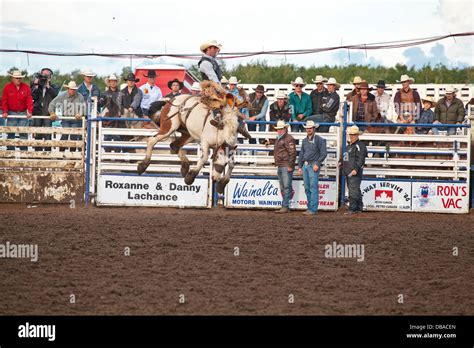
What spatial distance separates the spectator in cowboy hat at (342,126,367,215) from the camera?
50.6 ft

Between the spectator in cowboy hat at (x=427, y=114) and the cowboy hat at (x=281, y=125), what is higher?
the spectator in cowboy hat at (x=427, y=114)

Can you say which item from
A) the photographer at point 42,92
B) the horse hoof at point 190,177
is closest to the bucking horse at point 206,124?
the horse hoof at point 190,177

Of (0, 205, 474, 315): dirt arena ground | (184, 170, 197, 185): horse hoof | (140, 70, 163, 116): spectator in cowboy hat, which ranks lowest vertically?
(0, 205, 474, 315): dirt arena ground

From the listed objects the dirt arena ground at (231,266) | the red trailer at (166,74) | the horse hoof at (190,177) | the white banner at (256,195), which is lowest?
the dirt arena ground at (231,266)

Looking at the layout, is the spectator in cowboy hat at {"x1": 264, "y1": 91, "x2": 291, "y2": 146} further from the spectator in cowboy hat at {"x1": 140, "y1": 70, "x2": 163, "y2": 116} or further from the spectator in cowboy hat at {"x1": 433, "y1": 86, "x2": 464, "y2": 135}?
the spectator in cowboy hat at {"x1": 433, "y1": 86, "x2": 464, "y2": 135}

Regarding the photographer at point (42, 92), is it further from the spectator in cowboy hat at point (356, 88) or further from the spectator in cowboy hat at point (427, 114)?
the spectator in cowboy hat at point (427, 114)

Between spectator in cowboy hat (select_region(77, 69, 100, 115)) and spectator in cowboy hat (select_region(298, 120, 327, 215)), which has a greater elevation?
spectator in cowboy hat (select_region(77, 69, 100, 115))

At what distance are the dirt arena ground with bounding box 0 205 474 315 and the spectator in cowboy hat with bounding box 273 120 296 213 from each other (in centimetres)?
113

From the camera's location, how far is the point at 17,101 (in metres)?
17.1

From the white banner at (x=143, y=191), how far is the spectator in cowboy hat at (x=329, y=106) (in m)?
3.00

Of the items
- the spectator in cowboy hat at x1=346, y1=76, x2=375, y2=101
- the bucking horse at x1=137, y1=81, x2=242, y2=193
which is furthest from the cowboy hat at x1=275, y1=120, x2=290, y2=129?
the bucking horse at x1=137, y1=81, x2=242, y2=193

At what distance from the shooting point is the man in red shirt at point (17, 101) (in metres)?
16.9
